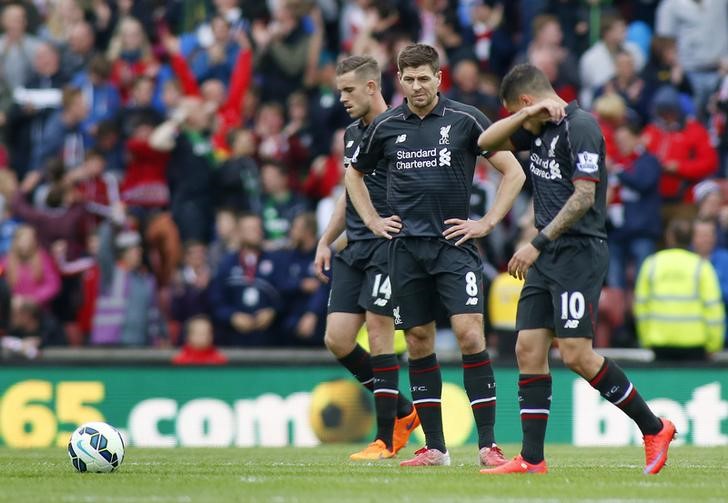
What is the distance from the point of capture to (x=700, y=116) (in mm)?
18578

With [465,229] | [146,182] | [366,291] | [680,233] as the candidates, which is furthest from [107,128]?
[465,229]

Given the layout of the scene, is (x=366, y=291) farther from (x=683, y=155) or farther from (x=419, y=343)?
(x=683, y=155)

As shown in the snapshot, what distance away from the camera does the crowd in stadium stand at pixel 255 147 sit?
16797 mm

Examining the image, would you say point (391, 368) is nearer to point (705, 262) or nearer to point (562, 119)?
point (562, 119)

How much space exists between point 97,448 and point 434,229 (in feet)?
8.57

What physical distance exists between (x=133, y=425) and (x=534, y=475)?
24.0 feet

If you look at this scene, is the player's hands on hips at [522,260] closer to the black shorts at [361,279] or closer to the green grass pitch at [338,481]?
the green grass pitch at [338,481]

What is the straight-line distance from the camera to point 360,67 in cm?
1080

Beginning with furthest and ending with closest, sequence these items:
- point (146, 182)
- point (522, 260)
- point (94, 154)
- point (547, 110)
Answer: point (146, 182), point (94, 154), point (547, 110), point (522, 260)

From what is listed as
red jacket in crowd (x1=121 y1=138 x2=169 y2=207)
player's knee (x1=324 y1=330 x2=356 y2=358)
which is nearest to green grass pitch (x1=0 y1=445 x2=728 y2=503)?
player's knee (x1=324 y1=330 x2=356 y2=358)

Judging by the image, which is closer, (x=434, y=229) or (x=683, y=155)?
(x=434, y=229)

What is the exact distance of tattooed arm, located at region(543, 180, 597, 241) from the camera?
8930mm

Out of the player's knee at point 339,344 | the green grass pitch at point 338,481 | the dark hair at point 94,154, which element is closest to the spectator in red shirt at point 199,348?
the dark hair at point 94,154

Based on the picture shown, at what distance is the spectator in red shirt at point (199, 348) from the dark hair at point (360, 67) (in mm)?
5654
